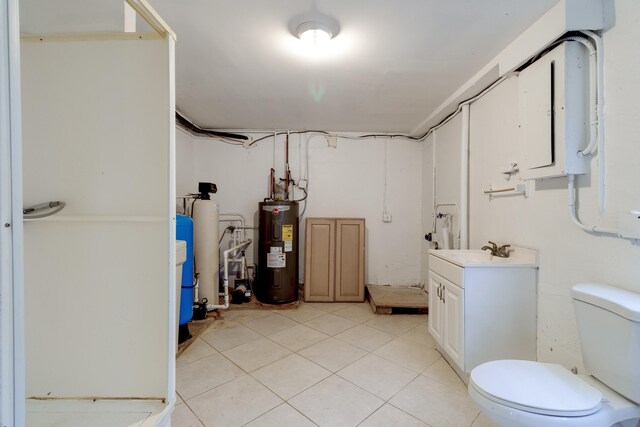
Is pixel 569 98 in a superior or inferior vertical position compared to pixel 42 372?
superior

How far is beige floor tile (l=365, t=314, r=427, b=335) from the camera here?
270cm

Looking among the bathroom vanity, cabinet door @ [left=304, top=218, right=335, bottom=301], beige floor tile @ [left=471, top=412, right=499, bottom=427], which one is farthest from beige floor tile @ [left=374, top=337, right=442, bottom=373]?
cabinet door @ [left=304, top=218, right=335, bottom=301]

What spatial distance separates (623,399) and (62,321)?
221 cm

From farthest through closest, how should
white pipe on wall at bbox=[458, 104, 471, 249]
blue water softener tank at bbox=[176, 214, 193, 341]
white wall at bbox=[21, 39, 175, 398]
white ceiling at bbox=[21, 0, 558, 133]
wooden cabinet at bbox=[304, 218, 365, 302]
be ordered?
wooden cabinet at bbox=[304, 218, 365, 302] → white pipe on wall at bbox=[458, 104, 471, 249] → blue water softener tank at bbox=[176, 214, 193, 341] → white ceiling at bbox=[21, 0, 558, 133] → white wall at bbox=[21, 39, 175, 398]

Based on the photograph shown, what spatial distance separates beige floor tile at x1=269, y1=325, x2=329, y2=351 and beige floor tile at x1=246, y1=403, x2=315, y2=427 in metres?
0.73

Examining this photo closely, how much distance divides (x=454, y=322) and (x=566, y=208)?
96 centimetres

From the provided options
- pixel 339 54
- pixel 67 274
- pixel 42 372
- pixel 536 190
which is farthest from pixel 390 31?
pixel 42 372

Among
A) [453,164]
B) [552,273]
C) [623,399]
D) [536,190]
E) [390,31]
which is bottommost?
[623,399]

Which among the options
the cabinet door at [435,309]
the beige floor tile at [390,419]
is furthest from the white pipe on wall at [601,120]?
the beige floor tile at [390,419]

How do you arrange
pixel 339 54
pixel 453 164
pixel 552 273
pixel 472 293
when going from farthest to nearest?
pixel 453 164 < pixel 339 54 < pixel 472 293 < pixel 552 273

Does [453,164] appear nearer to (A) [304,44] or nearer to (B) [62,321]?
(A) [304,44]

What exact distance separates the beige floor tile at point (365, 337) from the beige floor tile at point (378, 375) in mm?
214

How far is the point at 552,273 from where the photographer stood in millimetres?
1638

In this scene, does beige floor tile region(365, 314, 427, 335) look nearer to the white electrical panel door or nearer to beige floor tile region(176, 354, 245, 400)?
beige floor tile region(176, 354, 245, 400)
